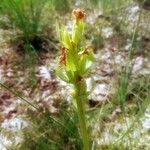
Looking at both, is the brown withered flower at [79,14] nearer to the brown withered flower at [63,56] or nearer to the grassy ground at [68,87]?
the brown withered flower at [63,56]

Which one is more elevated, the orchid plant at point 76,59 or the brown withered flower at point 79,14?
the brown withered flower at point 79,14

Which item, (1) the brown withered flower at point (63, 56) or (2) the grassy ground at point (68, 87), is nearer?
(1) the brown withered flower at point (63, 56)

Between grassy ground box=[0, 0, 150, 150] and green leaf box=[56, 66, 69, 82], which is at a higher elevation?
green leaf box=[56, 66, 69, 82]

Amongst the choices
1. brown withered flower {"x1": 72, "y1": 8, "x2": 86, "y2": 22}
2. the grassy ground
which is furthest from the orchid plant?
the grassy ground

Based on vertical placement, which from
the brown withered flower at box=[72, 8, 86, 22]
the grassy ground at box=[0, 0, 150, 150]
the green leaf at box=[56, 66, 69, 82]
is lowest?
the grassy ground at box=[0, 0, 150, 150]

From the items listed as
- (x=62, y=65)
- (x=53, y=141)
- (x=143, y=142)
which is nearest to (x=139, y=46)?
(x=143, y=142)

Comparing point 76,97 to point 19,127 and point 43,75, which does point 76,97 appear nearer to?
point 19,127

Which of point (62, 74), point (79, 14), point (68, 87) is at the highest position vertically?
point (79, 14)

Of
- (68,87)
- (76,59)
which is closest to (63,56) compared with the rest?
(76,59)

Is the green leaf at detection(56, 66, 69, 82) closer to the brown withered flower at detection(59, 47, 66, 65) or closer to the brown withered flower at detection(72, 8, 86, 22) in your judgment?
the brown withered flower at detection(59, 47, 66, 65)

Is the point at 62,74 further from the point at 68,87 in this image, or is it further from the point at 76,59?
the point at 68,87

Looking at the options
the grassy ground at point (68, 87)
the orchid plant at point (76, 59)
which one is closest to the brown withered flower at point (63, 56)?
the orchid plant at point (76, 59)
